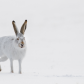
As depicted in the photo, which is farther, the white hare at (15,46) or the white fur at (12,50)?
the white fur at (12,50)

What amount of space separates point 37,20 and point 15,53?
32.5 metres

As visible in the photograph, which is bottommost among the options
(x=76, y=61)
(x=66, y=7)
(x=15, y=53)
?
(x=76, y=61)

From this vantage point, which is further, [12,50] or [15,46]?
[12,50]

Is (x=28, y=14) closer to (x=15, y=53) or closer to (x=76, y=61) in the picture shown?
(x=76, y=61)

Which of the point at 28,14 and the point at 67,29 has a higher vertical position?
the point at 28,14

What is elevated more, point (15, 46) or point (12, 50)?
point (15, 46)

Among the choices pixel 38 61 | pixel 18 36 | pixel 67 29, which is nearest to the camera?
pixel 18 36

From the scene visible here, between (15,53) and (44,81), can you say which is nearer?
(44,81)

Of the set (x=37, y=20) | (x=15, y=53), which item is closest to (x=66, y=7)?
(x=37, y=20)

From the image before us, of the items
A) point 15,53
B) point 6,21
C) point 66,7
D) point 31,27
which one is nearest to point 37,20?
point 31,27

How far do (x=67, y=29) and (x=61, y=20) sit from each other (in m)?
5.99

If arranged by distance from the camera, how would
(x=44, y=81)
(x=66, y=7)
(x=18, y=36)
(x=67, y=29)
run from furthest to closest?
(x=66, y=7)
(x=67, y=29)
(x=18, y=36)
(x=44, y=81)

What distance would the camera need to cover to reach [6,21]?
126ft

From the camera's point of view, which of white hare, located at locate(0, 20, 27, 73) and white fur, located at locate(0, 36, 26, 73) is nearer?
white hare, located at locate(0, 20, 27, 73)
